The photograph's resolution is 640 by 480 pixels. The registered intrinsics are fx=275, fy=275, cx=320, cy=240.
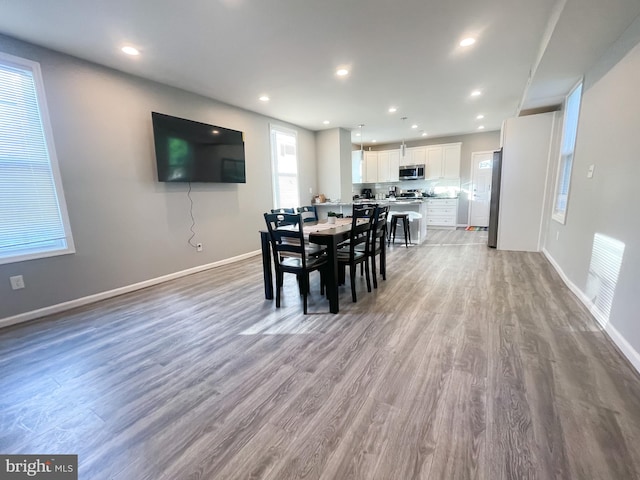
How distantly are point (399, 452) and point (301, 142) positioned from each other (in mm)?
6003

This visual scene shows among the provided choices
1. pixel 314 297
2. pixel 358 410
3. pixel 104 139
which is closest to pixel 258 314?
pixel 314 297

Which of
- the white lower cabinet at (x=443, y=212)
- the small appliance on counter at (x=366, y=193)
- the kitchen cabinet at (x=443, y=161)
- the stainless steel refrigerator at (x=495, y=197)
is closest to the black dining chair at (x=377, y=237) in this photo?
the stainless steel refrigerator at (x=495, y=197)

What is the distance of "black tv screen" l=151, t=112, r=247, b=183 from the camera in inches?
143

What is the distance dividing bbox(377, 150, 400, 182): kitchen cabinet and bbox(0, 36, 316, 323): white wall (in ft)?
19.0

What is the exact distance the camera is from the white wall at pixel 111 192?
282 centimetres

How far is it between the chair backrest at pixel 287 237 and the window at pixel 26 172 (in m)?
2.26

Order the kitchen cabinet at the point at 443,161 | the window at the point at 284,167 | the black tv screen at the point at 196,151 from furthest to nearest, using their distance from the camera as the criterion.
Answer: the kitchen cabinet at the point at 443,161
the window at the point at 284,167
the black tv screen at the point at 196,151

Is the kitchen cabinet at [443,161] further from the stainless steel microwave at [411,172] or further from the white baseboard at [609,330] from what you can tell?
the white baseboard at [609,330]

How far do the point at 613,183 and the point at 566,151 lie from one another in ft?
6.74

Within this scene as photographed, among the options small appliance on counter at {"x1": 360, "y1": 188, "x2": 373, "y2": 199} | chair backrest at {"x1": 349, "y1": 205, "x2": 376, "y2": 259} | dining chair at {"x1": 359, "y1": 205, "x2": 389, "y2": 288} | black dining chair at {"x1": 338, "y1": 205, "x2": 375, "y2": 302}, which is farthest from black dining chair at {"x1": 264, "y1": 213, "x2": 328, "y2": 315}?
small appliance on counter at {"x1": 360, "y1": 188, "x2": 373, "y2": 199}

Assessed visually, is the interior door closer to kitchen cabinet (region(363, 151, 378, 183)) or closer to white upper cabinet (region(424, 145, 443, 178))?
white upper cabinet (region(424, 145, 443, 178))

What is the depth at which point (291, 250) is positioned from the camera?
2.76 m
